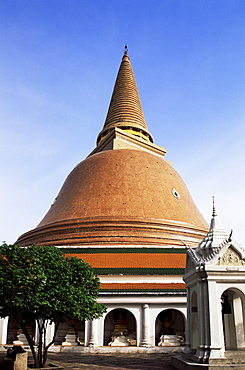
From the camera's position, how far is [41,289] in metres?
11.4

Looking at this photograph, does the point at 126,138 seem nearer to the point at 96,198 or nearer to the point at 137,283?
the point at 96,198

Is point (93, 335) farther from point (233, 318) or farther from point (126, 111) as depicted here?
point (126, 111)

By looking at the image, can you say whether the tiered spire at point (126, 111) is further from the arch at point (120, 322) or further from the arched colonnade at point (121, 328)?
the arched colonnade at point (121, 328)

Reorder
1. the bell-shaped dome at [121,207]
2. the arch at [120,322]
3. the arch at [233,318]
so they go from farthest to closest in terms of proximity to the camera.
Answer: the bell-shaped dome at [121,207] < the arch at [120,322] < the arch at [233,318]

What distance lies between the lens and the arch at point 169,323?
57.1 feet

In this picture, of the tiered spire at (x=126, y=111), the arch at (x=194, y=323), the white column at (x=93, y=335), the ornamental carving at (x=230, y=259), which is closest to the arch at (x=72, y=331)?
the white column at (x=93, y=335)

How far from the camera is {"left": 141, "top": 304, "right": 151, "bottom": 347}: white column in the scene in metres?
16.1

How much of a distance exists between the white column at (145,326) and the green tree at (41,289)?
4.32m

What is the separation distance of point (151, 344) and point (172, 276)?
330 centimetres

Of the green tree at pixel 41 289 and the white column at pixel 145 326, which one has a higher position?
the green tree at pixel 41 289

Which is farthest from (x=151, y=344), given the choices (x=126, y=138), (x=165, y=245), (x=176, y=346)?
(x=126, y=138)

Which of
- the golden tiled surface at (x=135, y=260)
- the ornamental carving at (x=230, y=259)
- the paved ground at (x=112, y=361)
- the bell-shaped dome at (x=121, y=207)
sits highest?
the bell-shaped dome at (x=121, y=207)

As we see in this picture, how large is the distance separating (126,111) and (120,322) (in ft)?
78.5

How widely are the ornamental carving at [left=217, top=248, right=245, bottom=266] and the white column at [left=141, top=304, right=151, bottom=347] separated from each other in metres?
6.83
